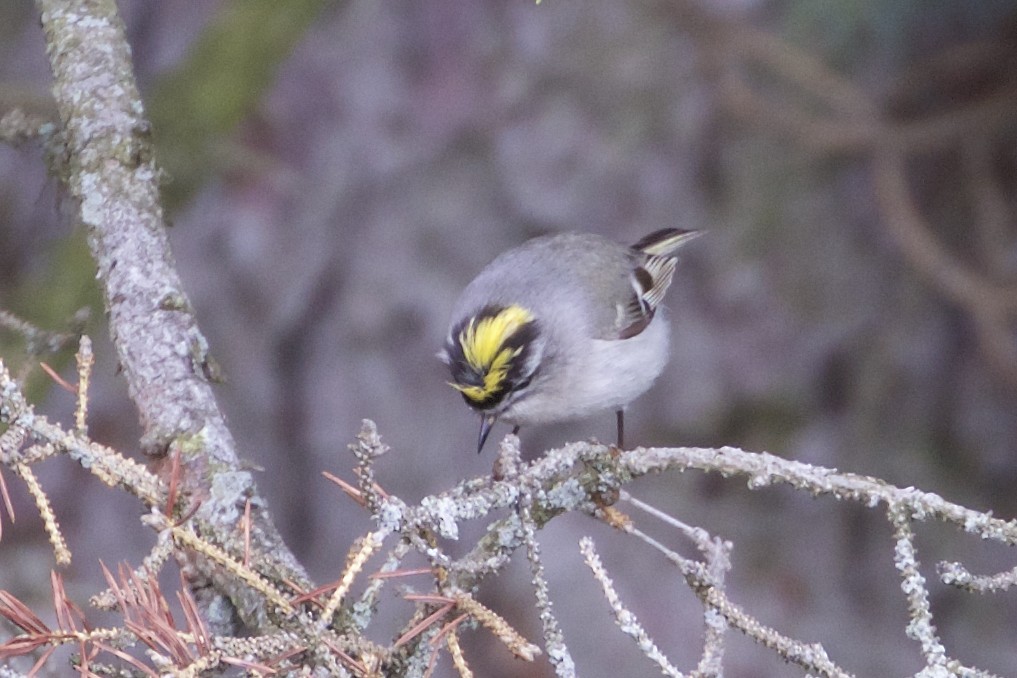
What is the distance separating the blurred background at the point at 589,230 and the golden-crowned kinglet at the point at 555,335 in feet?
3.72

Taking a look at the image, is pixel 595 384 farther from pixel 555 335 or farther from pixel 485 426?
pixel 485 426

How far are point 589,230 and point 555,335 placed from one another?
159cm

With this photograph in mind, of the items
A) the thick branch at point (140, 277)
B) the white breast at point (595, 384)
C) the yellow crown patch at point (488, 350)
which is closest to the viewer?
the thick branch at point (140, 277)

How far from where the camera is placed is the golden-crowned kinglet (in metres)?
2.44

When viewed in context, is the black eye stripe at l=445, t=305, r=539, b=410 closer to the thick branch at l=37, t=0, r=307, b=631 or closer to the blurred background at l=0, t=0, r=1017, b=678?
the thick branch at l=37, t=0, r=307, b=631

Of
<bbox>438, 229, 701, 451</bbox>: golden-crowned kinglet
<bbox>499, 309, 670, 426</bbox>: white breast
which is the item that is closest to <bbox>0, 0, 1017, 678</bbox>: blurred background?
<bbox>438, 229, 701, 451</bbox>: golden-crowned kinglet

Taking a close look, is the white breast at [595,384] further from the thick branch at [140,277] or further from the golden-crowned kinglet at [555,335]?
the thick branch at [140,277]

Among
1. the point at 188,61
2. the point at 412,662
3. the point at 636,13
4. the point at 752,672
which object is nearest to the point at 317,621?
the point at 412,662

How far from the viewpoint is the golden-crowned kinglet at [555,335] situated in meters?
2.44

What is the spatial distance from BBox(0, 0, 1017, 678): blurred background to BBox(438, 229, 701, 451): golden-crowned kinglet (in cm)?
113

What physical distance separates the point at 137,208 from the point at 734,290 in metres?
2.80

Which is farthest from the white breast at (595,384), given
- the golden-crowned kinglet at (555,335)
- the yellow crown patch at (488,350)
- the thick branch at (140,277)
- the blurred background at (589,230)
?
the blurred background at (589,230)

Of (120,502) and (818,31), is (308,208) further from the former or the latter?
(818,31)

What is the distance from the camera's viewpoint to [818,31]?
3.12 meters
